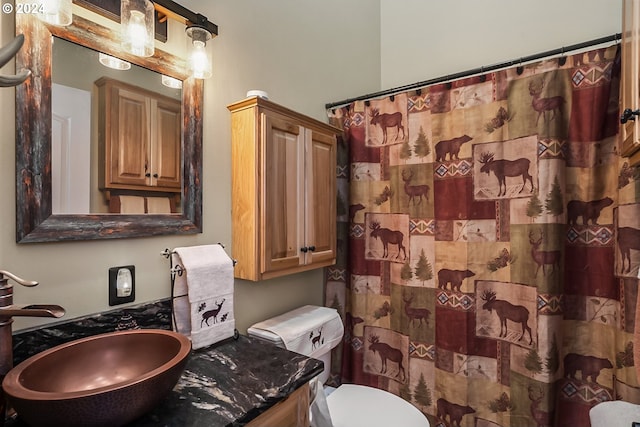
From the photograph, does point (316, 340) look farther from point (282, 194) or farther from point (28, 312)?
point (28, 312)

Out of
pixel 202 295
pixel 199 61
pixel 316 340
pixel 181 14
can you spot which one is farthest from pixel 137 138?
pixel 316 340

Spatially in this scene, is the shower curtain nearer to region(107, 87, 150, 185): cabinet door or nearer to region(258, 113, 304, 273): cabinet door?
region(258, 113, 304, 273): cabinet door

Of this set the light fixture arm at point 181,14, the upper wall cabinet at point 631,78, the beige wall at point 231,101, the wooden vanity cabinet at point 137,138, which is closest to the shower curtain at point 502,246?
the upper wall cabinet at point 631,78

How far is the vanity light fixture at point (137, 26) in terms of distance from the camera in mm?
1042

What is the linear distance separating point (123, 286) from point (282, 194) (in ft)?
2.37

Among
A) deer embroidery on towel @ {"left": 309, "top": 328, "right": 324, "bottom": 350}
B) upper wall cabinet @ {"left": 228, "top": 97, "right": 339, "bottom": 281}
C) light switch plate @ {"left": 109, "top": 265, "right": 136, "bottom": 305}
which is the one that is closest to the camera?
light switch plate @ {"left": 109, "top": 265, "right": 136, "bottom": 305}

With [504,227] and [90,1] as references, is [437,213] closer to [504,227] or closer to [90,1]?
[504,227]

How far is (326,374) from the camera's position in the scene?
174 centimetres

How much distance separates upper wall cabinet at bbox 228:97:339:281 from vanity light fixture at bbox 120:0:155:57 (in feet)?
1.30

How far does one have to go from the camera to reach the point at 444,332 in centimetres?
167

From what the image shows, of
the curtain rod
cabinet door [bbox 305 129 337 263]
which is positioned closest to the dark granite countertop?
cabinet door [bbox 305 129 337 263]

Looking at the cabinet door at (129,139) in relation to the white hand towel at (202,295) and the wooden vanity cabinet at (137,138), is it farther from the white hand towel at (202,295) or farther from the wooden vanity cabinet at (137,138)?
the white hand towel at (202,295)

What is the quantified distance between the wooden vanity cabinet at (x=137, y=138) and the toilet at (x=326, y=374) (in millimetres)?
776

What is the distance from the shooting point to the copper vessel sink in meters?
0.64
